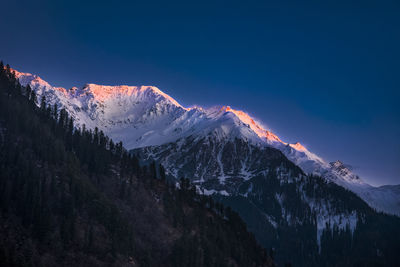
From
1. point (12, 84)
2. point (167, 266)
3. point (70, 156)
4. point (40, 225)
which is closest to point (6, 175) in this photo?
point (40, 225)

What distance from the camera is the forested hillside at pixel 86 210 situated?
114 meters

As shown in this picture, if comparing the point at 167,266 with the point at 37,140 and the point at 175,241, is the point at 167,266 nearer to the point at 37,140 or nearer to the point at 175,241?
the point at 175,241

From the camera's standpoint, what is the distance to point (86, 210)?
135125 millimetres

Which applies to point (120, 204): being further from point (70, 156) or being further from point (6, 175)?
point (6, 175)

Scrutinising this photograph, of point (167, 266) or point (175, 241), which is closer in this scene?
point (167, 266)

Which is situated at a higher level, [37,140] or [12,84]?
[12,84]

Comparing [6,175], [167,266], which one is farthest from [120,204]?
[6,175]

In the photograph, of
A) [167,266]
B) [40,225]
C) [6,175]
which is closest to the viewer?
[40,225]

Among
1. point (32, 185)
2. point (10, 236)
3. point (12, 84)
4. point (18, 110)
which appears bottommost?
point (10, 236)

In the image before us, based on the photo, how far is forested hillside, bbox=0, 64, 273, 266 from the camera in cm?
11375

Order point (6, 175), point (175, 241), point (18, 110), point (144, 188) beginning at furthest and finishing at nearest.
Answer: point (144, 188), point (18, 110), point (175, 241), point (6, 175)

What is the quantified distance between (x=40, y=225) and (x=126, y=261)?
94.0 feet

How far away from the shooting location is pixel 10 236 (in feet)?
345

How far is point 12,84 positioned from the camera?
18875cm
